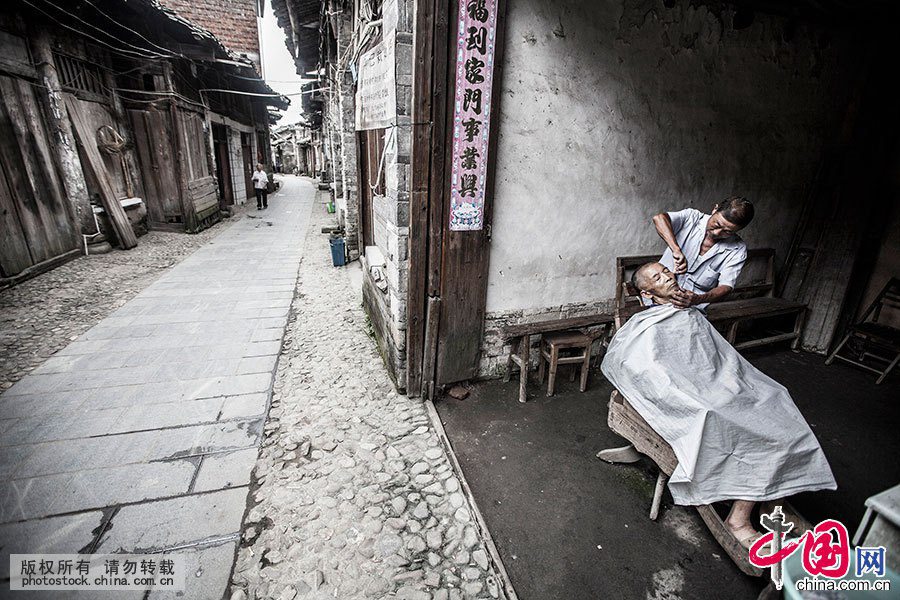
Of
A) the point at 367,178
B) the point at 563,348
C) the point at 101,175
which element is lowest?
the point at 563,348

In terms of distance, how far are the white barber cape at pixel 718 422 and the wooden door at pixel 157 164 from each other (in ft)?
41.0

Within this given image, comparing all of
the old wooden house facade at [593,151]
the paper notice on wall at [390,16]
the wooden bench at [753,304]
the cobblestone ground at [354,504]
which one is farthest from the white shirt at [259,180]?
the wooden bench at [753,304]

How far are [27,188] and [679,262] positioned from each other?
10.3 metres

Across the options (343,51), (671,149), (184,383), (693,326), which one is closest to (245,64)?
(343,51)

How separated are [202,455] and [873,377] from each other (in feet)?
24.9

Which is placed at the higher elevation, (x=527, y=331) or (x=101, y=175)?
(x=101, y=175)

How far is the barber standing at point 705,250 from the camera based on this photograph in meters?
3.02

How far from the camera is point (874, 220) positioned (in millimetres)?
5176

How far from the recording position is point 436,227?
371cm

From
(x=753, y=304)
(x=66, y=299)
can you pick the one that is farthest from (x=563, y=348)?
(x=66, y=299)

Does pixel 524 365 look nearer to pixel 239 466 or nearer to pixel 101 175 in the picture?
pixel 239 466

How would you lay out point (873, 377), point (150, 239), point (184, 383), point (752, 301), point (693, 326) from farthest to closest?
point (150, 239) → point (752, 301) → point (873, 377) → point (184, 383) → point (693, 326)

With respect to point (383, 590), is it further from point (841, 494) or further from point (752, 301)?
point (752, 301)

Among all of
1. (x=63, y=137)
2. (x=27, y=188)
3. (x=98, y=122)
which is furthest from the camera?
(x=98, y=122)
